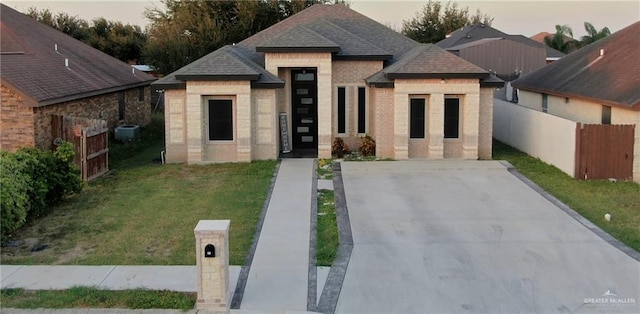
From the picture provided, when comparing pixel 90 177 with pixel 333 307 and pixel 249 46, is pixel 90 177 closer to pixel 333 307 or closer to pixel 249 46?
pixel 249 46

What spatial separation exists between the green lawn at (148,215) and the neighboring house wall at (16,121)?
2.13m

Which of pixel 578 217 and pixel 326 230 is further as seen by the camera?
pixel 578 217

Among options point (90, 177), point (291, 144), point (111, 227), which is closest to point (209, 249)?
point (111, 227)

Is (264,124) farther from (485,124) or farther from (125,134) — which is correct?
(125,134)

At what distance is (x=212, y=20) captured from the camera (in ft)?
143

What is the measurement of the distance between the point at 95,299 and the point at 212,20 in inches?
1441

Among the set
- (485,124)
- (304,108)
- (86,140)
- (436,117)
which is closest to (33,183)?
(86,140)

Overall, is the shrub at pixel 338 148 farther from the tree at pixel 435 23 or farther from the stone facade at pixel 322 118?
the tree at pixel 435 23

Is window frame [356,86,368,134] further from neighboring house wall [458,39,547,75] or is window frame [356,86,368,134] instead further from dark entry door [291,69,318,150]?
neighboring house wall [458,39,547,75]

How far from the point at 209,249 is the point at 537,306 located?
14.4 feet

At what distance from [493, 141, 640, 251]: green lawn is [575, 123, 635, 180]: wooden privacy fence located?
354 mm

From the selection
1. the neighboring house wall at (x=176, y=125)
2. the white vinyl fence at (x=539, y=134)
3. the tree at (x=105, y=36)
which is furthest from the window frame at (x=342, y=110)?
the tree at (x=105, y=36)

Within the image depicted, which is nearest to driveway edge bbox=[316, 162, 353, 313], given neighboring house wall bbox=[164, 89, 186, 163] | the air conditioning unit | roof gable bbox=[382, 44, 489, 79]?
roof gable bbox=[382, 44, 489, 79]

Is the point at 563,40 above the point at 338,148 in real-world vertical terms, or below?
above
